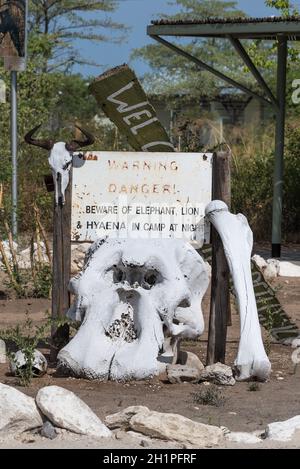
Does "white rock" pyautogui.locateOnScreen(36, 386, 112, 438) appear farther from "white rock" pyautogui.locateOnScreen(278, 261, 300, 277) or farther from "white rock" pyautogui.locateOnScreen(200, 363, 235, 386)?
"white rock" pyautogui.locateOnScreen(278, 261, 300, 277)

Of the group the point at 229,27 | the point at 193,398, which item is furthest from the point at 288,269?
the point at 193,398

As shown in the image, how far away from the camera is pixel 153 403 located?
23.4 feet

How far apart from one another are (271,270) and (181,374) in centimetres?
641

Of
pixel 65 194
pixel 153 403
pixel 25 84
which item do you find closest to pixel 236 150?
pixel 25 84

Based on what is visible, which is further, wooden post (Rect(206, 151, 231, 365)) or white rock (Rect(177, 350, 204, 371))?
wooden post (Rect(206, 151, 231, 365))

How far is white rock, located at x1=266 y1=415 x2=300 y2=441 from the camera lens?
599cm

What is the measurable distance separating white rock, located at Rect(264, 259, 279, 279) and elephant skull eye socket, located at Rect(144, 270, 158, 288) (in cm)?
590

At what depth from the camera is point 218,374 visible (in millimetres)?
7820

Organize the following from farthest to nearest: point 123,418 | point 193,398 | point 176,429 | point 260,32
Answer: point 260,32
point 193,398
point 123,418
point 176,429

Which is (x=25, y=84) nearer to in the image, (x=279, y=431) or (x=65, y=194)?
(x=65, y=194)

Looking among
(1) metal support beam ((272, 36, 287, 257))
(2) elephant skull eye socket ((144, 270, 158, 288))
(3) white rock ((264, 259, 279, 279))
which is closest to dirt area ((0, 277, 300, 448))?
(2) elephant skull eye socket ((144, 270, 158, 288))

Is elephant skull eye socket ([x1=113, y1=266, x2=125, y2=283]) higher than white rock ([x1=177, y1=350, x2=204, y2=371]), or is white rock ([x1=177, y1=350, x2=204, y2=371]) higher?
elephant skull eye socket ([x1=113, y1=266, x2=125, y2=283])

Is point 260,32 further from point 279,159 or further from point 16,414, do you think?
point 16,414

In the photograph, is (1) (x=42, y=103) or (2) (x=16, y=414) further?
(1) (x=42, y=103)
